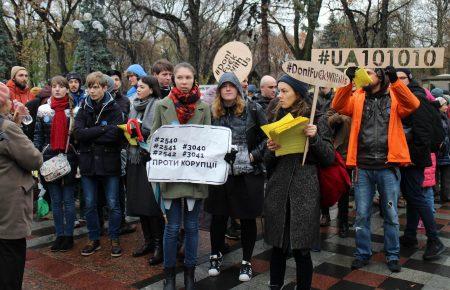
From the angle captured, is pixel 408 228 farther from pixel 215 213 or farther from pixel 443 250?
pixel 215 213

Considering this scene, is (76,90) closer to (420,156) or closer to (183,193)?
(183,193)

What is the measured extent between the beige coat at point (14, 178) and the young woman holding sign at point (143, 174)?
5.08 ft

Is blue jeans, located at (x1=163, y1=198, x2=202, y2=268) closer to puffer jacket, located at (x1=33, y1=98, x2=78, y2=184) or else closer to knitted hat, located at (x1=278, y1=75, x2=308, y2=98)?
knitted hat, located at (x1=278, y1=75, x2=308, y2=98)

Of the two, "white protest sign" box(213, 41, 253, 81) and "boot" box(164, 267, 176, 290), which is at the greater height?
"white protest sign" box(213, 41, 253, 81)

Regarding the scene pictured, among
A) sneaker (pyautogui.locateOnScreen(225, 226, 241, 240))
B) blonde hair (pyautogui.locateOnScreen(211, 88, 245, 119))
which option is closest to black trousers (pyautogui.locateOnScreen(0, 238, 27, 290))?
blonde hair (pyautogui.locateOnScreen(211, 88, 245, 119))

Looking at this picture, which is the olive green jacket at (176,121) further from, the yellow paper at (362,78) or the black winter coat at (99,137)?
the yellow paper at (362,78)

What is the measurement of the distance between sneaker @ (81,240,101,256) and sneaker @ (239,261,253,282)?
5.87 feet

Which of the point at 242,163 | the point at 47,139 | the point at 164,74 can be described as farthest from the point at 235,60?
the point at 47,139

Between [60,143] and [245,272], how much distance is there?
2530mm

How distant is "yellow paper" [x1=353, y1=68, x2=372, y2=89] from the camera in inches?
164

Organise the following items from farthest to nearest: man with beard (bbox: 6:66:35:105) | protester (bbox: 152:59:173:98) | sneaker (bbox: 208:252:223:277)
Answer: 1. man with beard (bbox: 6:66:35:105)
2. protester (bbox: 152:59:173:98)
3. sneaker (bbox: 208:252:223:277)

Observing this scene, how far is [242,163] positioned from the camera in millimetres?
4320

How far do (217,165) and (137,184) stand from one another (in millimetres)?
1303

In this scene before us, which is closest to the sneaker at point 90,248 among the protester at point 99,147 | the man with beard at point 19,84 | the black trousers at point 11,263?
the protester at point 99,147
